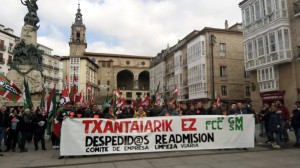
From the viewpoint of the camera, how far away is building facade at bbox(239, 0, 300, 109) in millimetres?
22844

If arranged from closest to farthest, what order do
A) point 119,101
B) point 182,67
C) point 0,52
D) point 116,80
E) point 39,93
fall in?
point 39,93, point 119,101, point 182,67, point 0,52, point 116,80

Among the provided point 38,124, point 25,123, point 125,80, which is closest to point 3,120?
point 25,123

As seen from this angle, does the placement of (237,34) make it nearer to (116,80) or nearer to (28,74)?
(28,74)

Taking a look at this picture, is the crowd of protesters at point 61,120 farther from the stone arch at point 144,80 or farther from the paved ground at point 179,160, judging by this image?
the stone arch at point 144,80

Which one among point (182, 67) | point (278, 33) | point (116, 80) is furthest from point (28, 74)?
point (116, 80)

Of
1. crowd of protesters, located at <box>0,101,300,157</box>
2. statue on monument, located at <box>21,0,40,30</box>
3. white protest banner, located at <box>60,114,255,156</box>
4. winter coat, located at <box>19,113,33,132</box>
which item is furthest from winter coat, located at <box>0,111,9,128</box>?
statue on monument, located at <box>21,0,40,30</box>

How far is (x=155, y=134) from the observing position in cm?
970

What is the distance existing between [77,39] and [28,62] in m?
69.4

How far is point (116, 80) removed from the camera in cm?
8850

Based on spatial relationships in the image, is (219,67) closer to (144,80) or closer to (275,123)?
(275,123)

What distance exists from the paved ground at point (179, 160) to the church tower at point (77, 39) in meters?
76.9

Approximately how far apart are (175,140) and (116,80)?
79.8 m

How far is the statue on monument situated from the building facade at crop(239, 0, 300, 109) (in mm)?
20876

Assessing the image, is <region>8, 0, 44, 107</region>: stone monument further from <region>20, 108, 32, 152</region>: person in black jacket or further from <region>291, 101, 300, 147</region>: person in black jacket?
<region>291, 101, 300, 147</region>: person in black jacket
